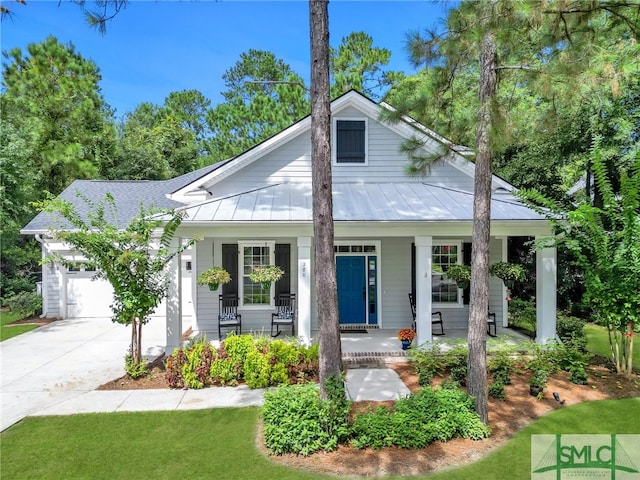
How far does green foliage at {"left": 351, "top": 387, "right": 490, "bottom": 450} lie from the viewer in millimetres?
4887

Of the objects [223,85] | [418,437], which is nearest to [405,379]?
[418,437]

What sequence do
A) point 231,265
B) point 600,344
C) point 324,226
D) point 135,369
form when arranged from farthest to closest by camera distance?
point 231,265
point 600,344
point 135,369
point 324,226

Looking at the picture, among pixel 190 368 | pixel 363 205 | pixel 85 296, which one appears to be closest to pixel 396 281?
pixel 363 205

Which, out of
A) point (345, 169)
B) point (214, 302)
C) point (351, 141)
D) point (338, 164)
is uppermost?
point (351, 141)

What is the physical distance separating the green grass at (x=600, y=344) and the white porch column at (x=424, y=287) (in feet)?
14.0

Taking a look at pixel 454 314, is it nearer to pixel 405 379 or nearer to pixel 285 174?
pixel 405 379

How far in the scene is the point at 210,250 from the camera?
10.7 metres

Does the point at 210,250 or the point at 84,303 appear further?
the point at 84,303

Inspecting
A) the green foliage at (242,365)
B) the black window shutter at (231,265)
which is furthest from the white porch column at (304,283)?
the black window shutter at (231,265)

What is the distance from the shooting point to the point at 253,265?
10852mm

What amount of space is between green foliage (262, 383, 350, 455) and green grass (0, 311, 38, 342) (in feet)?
32.8

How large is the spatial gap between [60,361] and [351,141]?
29.6ft

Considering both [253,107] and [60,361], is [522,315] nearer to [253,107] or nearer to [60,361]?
[60,361]

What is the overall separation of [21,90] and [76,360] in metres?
16.3
